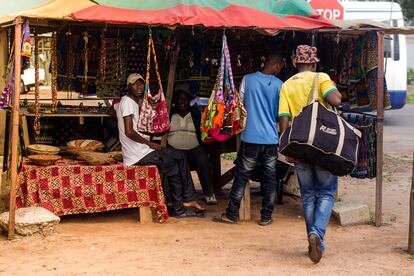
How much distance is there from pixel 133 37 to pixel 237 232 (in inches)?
111

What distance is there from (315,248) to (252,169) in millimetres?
1647

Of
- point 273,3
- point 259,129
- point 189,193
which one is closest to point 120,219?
point 189,193

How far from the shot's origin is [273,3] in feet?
25.8

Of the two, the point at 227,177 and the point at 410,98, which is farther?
the point at 410,98

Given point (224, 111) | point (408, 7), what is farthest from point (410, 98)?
point (224, 111)

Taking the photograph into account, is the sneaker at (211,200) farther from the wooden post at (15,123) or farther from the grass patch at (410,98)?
the grass patch at (410,98)

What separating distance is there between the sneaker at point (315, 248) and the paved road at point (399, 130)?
27.1 feet

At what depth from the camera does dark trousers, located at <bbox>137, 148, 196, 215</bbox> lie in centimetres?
719

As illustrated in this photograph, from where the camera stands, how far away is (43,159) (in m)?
6.88

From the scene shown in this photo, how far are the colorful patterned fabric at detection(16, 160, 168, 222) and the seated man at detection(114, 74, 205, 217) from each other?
12 cm

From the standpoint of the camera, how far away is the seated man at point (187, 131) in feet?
25.2

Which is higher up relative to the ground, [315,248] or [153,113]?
[153,113]

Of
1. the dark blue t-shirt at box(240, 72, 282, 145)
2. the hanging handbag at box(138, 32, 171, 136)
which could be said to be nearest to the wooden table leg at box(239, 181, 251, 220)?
the dark blue t-shirt at box(240, 72, 282, 145)

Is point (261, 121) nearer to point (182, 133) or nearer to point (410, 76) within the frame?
point (182, 133)
